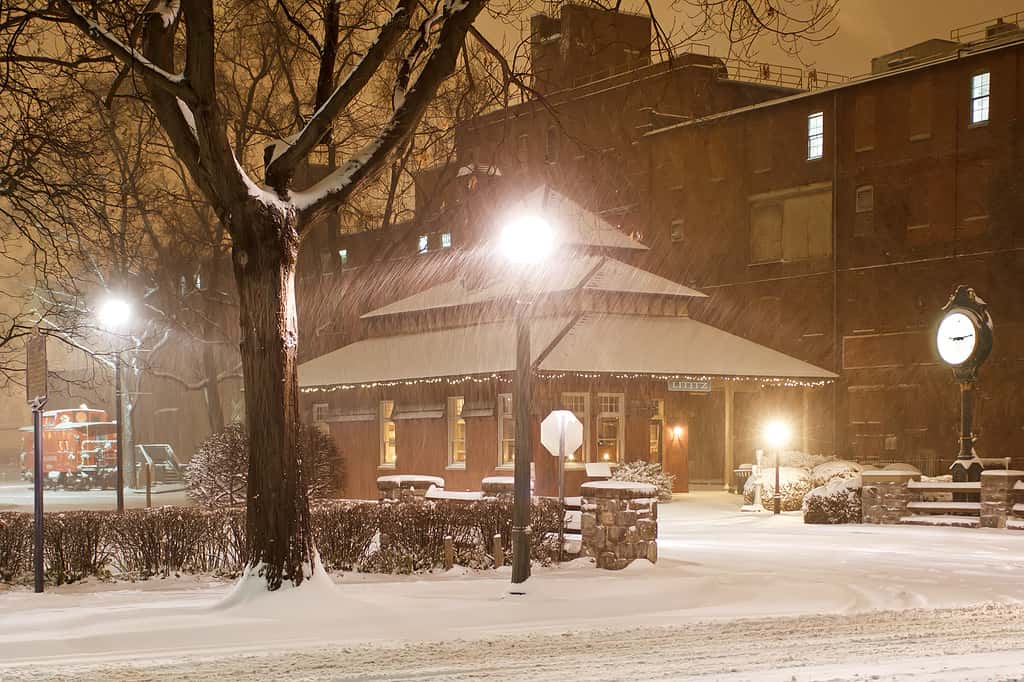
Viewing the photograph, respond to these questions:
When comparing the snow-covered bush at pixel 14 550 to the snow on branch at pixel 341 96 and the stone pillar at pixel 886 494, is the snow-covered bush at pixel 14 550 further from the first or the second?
the stone pillar at pixel 886 494

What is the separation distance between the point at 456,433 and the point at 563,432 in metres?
16.7

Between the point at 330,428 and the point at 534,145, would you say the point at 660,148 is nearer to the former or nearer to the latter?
the point at 534,145

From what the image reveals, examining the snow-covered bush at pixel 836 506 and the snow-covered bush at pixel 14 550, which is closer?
the snow-covered bush at pixel 14 550

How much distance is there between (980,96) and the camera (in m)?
40.4

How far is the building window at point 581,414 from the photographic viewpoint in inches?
1427

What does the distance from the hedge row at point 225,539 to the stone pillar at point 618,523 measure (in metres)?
0.62

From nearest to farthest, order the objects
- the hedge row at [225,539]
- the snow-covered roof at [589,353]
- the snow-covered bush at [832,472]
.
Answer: the hedge row at [225,539]
the snow-covered bush at [832,472]
the snow-covered roof at [589,353]

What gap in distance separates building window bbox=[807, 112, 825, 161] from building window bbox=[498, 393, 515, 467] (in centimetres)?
1665

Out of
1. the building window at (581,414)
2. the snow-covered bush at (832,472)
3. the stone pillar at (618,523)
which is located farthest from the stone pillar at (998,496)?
the building window at (581,414)

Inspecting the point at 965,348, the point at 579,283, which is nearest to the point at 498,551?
the point at 965,348

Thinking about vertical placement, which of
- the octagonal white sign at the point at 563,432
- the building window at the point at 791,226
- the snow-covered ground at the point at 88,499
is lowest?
the snow-covered ground at the point at 88,499

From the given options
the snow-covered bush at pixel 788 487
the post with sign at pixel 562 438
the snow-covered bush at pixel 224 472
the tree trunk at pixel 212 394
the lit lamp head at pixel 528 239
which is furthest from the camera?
the tree trunk at pixel 212 394

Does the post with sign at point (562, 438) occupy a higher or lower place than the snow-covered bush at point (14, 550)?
higher

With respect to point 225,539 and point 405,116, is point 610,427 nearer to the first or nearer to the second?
point 225,539
